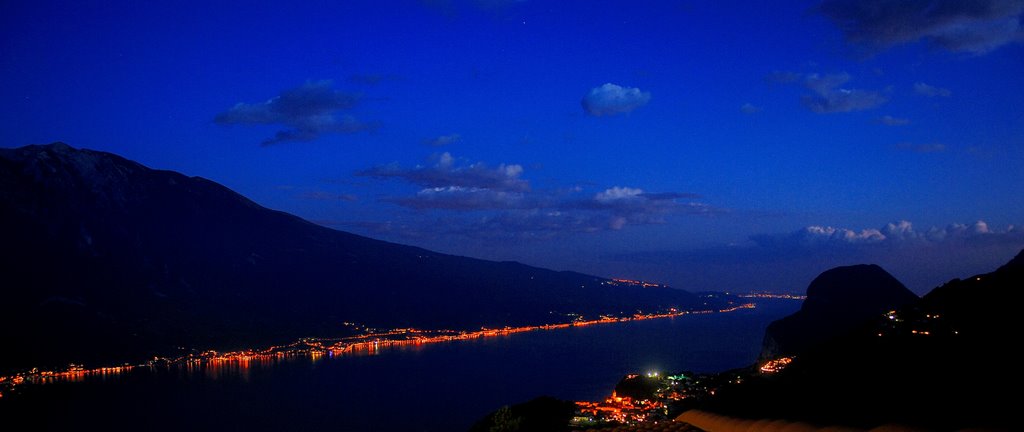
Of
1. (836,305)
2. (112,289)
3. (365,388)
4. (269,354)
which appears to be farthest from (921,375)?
(112,289)

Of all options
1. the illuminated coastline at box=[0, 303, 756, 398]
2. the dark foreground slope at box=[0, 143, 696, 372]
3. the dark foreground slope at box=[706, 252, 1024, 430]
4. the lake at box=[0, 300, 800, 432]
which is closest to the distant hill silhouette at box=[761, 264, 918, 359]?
the lake at box=[0, 300, 800, 432]

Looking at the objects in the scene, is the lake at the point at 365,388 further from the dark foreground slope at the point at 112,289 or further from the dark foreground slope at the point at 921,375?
Answer: the dark foreground slope at the point at 921,375

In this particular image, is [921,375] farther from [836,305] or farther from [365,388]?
[365,388]

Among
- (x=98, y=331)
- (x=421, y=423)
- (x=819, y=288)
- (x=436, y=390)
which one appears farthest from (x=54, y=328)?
(x=819, y=288)

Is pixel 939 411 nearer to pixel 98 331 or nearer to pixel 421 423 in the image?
pixel 421 423

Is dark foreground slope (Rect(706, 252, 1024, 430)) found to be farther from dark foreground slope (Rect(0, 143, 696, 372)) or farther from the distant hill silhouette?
dark foreground slope (Rect(0, 143, 696, 372))

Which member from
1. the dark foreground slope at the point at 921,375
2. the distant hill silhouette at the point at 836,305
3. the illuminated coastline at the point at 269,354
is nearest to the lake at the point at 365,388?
the illuminated coastline at the point at 269,354

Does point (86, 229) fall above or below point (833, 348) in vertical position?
above

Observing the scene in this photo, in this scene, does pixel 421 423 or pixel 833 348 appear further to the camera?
pixel 421 423
